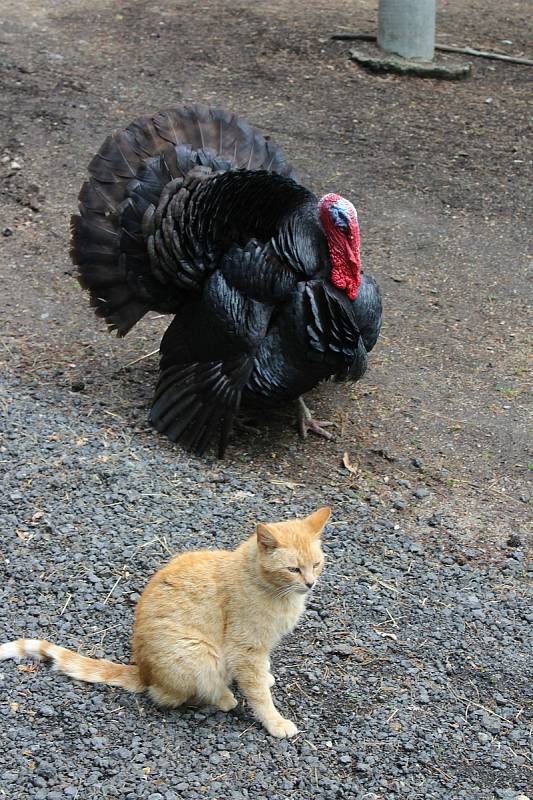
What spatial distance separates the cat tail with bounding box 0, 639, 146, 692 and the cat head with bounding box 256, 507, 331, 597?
671 millimetres

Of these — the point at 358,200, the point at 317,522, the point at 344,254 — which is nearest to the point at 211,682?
the point at 317,522

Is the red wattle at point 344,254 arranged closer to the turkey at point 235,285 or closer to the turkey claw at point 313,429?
the turkey at point 235,285

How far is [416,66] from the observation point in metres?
11.2

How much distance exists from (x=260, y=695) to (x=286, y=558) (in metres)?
0.55

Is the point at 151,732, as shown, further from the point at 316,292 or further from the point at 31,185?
the point at 31,185

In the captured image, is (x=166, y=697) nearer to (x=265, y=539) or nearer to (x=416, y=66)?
(x=265, y=539)

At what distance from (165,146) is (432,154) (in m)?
4.17

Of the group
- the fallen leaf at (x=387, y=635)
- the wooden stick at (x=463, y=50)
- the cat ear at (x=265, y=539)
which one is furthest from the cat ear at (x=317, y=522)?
the wooden stick at (x=463, y=50)

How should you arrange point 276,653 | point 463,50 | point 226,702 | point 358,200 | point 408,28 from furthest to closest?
point 463,50 < point 408,28 < point 358,200 < point 276,653 < point 226,702

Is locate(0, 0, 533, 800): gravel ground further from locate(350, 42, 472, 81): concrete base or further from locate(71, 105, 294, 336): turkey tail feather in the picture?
locate(71, 105, 294, 336): turkey tail feather

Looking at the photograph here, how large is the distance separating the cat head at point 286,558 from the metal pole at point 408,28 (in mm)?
8518

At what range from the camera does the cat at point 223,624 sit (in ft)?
12.8

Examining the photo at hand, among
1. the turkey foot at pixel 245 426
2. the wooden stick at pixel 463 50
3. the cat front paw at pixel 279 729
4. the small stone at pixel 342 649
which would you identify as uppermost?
the wooden stick at pixel 463 50

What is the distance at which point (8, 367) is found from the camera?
6703 millimetres
